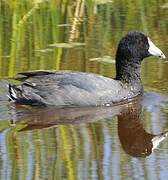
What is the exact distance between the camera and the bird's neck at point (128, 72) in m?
9.63

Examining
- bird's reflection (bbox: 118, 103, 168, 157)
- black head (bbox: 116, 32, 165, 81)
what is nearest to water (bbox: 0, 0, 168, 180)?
bird's reflection (bbox: 118, 103, 168, 157)

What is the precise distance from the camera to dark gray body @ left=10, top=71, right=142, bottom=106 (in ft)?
29.6

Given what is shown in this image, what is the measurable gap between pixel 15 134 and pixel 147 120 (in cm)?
136

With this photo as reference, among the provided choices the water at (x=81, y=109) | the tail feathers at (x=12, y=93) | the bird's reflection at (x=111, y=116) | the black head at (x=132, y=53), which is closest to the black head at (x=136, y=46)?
the black head at (x=132, y=53)

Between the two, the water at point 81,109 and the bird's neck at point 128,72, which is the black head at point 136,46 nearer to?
the bird's neck at point 128,72

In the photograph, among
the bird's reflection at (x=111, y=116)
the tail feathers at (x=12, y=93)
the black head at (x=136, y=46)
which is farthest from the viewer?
the black head at (x=136, y=46)

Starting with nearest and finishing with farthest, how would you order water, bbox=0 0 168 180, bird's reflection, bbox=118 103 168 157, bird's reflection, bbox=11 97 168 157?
water, bbox=0 0 168 180 → bird's reflection, bbox=118 103 168 157 → bird's reflection, bbox=11 97 168 157

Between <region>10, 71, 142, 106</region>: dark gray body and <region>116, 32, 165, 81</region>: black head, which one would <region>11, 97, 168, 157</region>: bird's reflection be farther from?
<region>116, 32, 165, 81</region>: black head

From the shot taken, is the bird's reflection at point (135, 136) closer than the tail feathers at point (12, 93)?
Yes

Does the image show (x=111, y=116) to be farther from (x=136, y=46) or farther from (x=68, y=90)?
(x=136, y=46)

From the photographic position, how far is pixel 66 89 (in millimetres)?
9055

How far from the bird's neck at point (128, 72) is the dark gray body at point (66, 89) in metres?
0.45

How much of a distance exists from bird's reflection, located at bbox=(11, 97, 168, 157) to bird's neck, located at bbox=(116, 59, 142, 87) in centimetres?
27

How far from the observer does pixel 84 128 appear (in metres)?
7.96
